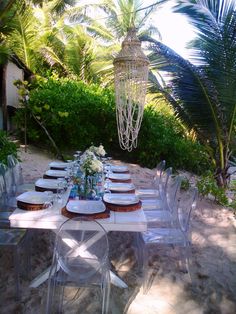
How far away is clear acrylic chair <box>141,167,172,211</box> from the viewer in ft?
13.9

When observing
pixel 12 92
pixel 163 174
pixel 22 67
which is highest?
pixel 22 67

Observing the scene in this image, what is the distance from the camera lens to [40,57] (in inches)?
580

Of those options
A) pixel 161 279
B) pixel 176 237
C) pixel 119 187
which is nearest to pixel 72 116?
pixel 119 187

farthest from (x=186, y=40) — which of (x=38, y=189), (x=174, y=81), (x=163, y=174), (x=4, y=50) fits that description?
(x=4, y=50)

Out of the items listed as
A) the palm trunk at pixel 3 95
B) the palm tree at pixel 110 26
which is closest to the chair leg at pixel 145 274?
the palm trunk at pixel 3 95

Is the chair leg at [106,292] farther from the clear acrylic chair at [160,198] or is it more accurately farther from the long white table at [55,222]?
the clear acrylic chair at [160,198]

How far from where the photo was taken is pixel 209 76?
534 cm

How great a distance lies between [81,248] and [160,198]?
2.02m

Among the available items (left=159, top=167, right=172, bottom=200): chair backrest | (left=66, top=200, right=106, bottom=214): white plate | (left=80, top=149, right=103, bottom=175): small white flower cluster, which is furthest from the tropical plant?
(left=159, top=167, right=172, bottom=200): chair backrest

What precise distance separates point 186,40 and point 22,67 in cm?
699

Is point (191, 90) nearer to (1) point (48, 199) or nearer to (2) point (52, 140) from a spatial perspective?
(1) point (48, 199)

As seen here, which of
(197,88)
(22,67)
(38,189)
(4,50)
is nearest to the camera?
(38,189)

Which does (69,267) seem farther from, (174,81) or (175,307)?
(174,81)

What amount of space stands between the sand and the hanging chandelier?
1.52m
